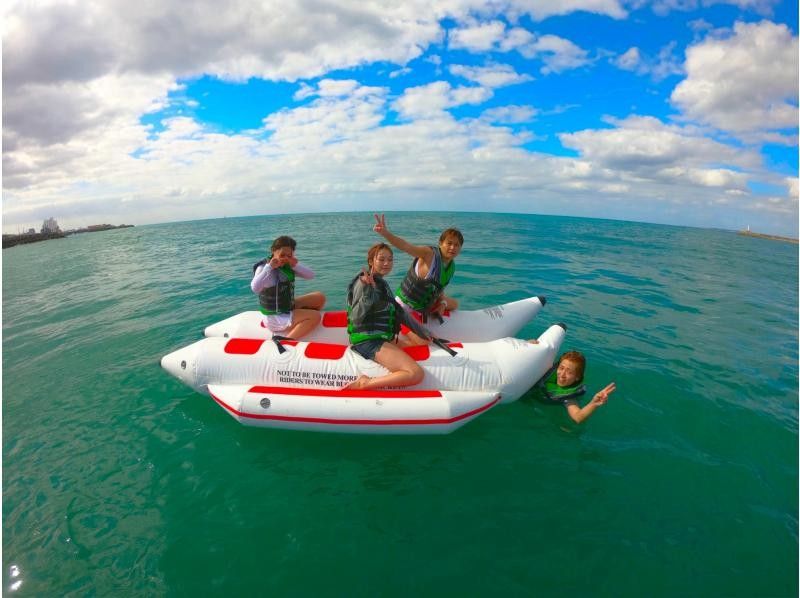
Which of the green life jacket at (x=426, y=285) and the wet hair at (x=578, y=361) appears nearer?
the wet hair at (x=578, y=361)

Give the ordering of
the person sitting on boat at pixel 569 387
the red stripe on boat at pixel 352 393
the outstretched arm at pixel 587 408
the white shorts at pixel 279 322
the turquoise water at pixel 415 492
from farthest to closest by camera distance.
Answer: the white shorts at pixel 279 322
the person sitting on boat at pixel 569 387
the red stripe on boat at pixel 352 393
the outstretched arm at pixel 587 408
the turquoise water at pixel 415 492

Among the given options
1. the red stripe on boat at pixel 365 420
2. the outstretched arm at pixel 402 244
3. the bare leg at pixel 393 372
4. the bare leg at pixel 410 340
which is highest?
the outstretched arm at pixel 402 244

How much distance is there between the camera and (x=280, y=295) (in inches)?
188

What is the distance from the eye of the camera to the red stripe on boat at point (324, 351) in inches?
173

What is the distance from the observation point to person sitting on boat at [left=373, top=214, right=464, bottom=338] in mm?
4516

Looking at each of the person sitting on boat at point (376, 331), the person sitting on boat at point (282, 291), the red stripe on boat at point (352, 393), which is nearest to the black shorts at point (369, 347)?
the person sitting on boat at point (376, 331)

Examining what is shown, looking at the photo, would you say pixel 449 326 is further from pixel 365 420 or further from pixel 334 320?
pixel 365 420

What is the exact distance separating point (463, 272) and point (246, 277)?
7438 millimetres

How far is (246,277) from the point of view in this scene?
40.3 feet

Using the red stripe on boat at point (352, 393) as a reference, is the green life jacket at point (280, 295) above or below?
above

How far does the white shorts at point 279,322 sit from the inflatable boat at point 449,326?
27 cm

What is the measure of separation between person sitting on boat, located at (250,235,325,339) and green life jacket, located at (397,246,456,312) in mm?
1334

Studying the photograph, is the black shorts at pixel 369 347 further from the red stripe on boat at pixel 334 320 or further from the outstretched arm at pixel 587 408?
the outstretched arm at pixel 587 408

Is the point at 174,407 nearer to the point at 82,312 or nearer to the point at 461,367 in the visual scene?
the point at 461,367
